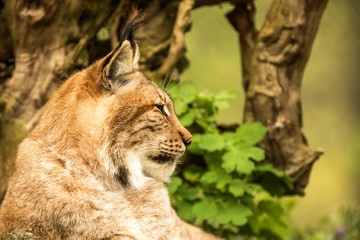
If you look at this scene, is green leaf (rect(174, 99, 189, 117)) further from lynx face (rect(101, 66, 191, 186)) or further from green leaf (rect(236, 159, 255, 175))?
lynx face (rect(101, 66, 191, 186))

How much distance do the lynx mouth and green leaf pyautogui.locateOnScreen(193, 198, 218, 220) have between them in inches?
62.6

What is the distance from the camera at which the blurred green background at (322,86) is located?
1177 cm

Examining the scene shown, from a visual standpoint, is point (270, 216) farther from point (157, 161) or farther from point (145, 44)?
point (157, 161)

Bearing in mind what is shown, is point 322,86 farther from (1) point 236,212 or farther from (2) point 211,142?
(1) point 236,212

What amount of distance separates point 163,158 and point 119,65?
0.56 meters

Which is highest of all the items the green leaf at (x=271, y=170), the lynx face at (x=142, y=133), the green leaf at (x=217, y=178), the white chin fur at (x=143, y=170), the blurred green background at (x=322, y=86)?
the lynx face at (x=142, y=133)

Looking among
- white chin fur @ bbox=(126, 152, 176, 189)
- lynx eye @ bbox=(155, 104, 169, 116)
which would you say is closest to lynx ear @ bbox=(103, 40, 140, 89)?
lynx eye @ bbox=(155, 104, 169, 116)

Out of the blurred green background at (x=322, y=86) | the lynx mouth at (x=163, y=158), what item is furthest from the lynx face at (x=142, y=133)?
the blurred green background at (x=322, y=86)

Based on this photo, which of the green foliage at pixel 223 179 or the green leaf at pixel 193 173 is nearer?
the green foliage at pixel 223 179

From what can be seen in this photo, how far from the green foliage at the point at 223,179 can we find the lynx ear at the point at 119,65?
6.07ft

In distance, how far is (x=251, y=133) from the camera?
20.3 feet

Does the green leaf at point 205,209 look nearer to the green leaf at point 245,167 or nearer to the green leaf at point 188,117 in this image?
the green leaf at point 245,167

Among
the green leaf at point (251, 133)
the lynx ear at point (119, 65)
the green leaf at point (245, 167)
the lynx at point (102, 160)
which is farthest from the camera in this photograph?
the green leaf at point (251, 133)

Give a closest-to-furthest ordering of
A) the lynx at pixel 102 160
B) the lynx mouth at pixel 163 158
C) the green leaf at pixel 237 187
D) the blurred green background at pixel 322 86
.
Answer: the lynx at pixel 102 160, the lynx mouth at pixel 163 158, the green leaf at pixel 237 187, the blurred green background at pixel 322 86
